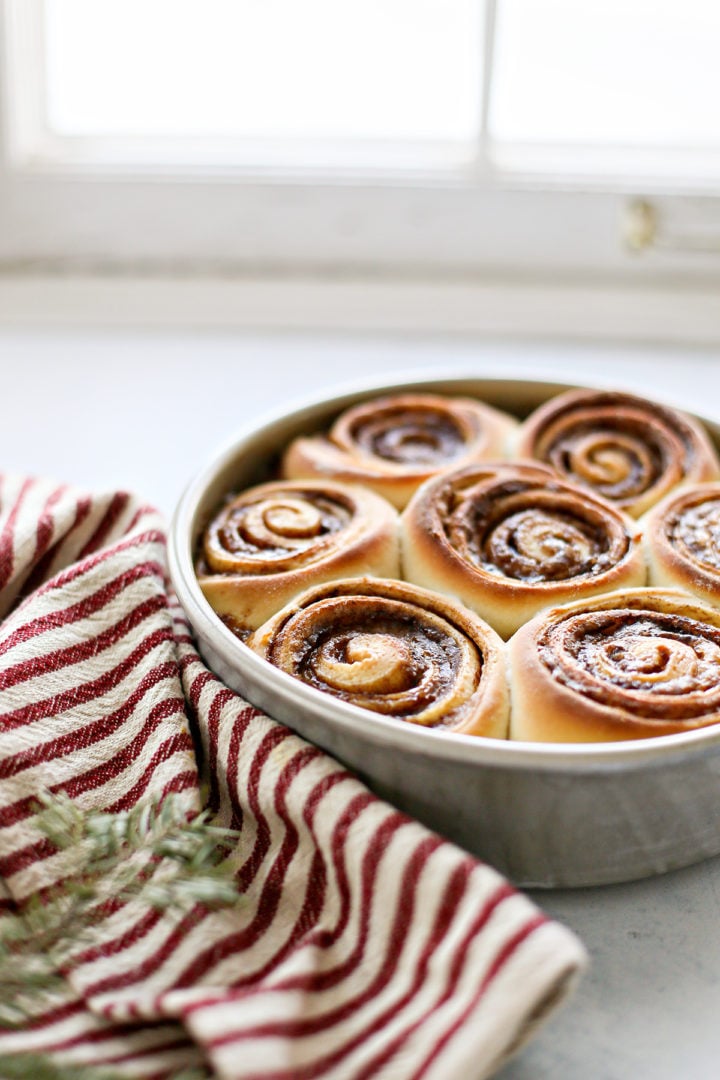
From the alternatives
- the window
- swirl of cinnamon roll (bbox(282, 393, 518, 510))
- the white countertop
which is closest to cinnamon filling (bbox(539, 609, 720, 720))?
the white countertop

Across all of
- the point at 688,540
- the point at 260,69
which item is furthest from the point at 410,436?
the point at 260,69

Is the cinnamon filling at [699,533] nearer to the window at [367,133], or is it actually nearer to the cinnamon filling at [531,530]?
the cinnamon filling at [531,530]

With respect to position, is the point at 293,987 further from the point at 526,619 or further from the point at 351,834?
the point at 526,619

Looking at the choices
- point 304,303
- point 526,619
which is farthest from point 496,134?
point 526,619

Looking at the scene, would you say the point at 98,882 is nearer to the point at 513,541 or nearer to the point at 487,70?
the point at 513,541

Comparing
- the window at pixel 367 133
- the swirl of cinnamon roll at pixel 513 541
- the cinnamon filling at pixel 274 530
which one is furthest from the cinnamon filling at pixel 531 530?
the window at pixel 367 133

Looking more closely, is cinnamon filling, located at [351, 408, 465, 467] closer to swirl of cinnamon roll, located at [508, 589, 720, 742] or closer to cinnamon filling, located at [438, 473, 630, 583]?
cinnamon filling, located at [438, 473, 630, 583]
